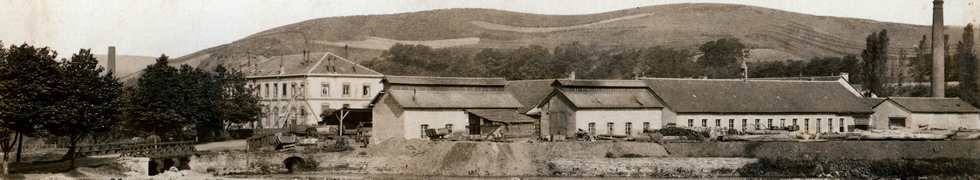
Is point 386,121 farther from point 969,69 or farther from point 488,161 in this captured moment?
point 969,69

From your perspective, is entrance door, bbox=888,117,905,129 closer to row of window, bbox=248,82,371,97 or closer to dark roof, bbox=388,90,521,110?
dark roof, bbox=388,90,521,110

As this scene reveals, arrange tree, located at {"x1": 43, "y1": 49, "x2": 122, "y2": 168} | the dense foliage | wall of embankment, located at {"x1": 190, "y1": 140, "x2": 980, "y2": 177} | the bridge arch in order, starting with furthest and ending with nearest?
the dense foliage
the bridge arch
wall of embankment, located at {"x1": 190, "y1": 140, "x2": 980, "y2": 177}
tree, located at {"x1": 43, "y1": 49, "x2": 122, "y2": 168}

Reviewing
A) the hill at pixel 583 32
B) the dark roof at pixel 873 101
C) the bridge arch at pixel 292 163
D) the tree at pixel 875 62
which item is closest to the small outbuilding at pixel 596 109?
the bridge arch at pixel 292 163

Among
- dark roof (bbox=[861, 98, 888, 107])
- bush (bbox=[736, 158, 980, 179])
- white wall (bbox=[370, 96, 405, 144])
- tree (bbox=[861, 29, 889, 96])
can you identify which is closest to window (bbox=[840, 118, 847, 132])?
dark roof (bbox=[861, 98, 888, 107])

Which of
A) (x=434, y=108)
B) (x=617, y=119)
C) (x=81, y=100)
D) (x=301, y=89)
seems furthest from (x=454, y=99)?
(x=301, y=89)

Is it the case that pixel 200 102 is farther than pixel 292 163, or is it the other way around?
pixel 200 102

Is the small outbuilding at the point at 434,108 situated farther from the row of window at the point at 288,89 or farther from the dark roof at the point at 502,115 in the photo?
the row of window at the point at 288,89
